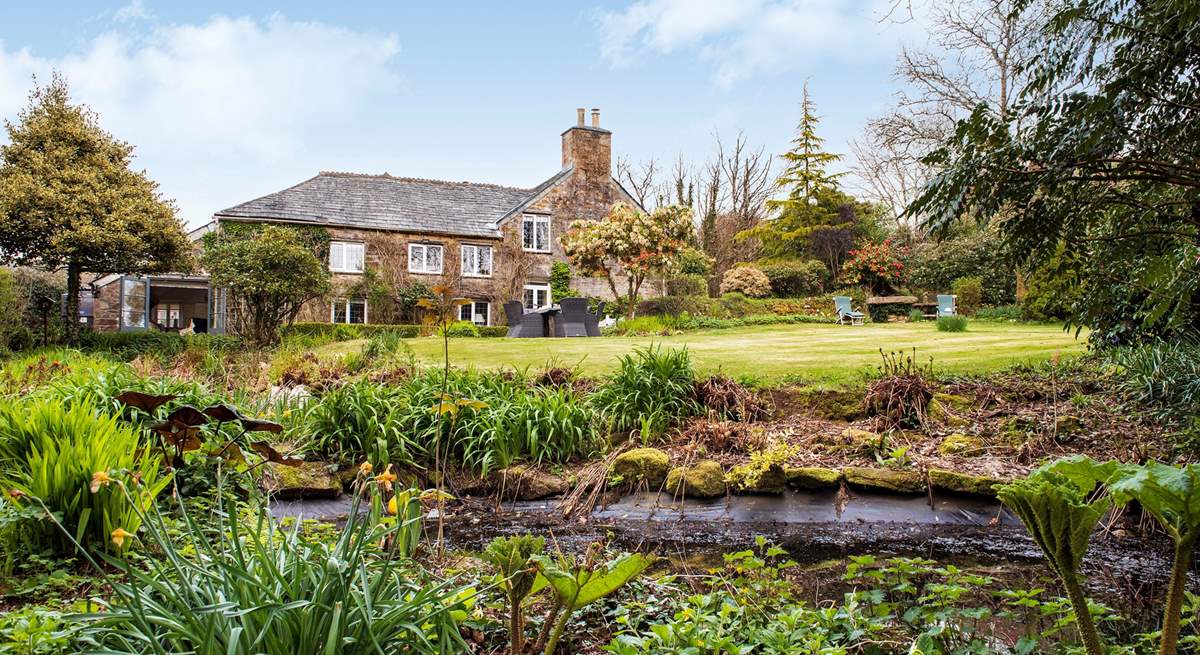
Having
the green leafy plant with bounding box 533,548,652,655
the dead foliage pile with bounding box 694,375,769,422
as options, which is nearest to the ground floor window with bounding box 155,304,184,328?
the dead foliage pile with bounding box 694,375,769,422

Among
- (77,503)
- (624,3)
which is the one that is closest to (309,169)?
(624,3)

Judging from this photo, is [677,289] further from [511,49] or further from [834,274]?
[511,49]

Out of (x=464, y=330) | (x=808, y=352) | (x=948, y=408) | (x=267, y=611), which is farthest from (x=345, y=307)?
(x=267, y=611)

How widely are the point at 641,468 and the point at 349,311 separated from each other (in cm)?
2058

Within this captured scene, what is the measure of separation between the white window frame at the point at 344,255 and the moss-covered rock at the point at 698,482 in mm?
20919

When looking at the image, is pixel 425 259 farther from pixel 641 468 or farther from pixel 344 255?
pixel 641 468


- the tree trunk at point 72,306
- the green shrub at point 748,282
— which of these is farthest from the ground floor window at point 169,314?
the green shrub at point 748,282

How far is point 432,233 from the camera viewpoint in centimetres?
2500

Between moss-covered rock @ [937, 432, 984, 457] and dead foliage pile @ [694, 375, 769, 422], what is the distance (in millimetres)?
1488

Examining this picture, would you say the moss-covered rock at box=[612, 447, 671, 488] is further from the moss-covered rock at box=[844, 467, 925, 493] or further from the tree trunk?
the tree trunk

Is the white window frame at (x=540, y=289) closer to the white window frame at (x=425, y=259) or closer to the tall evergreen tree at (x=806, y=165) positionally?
the white window frame at (x=425, y=259)

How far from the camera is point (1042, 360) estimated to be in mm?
7719

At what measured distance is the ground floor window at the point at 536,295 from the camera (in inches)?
1033

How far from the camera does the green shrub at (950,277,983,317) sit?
20.4m
